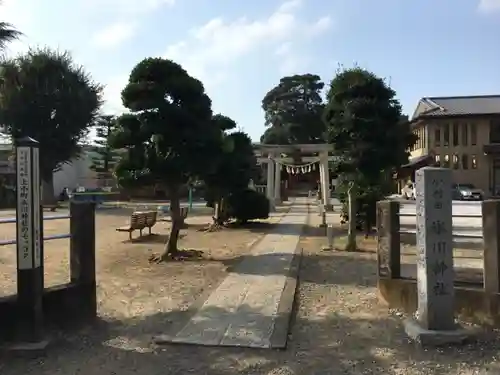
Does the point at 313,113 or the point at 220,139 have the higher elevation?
the point at 313,113

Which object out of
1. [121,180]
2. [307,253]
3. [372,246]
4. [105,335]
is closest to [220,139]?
[121,180]

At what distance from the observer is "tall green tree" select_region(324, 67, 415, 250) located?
11.0 meters

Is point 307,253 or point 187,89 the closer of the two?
point 187,89

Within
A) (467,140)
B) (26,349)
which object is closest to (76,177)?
(467,140)

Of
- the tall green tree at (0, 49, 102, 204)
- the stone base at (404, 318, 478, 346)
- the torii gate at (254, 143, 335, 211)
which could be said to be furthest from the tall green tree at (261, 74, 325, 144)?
the stone base at (404, 318, 478, 346)

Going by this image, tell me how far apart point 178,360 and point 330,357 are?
1375mm

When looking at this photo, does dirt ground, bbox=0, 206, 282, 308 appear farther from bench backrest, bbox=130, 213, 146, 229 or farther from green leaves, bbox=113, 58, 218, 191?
green leaves, bbox=113, 58, 218, 191

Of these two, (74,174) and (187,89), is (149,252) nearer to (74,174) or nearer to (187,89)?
(187,89)

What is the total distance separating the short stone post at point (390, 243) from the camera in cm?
673

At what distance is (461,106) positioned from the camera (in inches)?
1663

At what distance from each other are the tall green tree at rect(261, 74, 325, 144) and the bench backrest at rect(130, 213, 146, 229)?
1369 inches

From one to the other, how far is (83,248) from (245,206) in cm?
1332

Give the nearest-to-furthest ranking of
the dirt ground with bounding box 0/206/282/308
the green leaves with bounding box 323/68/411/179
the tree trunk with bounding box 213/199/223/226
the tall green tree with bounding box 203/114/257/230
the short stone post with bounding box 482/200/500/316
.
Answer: the short stone post with bounding box 482/200/500/316 → the dirt ground with bounding box 0/206/282/308 → the green leaves with bounding box 323/68/411/179 → the tall green tree with bounding box 203/114/257/230 → the tree trunk with bounding box 213/199/223/226

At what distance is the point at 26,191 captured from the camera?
5031 mm
